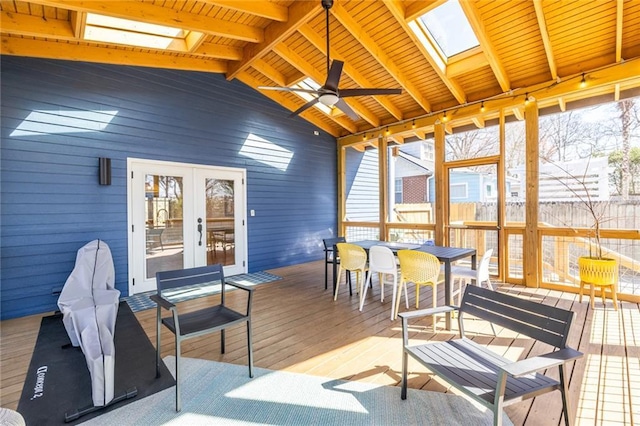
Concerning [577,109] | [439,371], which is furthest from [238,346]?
[577,109]

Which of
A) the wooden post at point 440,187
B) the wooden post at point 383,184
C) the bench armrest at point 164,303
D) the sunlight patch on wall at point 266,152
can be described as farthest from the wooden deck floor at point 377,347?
the sunlight patch on wall at point 266,152

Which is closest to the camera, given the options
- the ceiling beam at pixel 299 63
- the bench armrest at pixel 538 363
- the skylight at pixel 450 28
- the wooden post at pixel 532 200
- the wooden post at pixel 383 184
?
the bench armrest at pixel 538 363

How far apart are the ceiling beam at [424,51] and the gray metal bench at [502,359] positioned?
3.44 m

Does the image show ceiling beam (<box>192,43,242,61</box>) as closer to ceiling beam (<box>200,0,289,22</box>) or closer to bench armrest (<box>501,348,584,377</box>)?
ceiling beam (<box>200,0,289,22</box>)

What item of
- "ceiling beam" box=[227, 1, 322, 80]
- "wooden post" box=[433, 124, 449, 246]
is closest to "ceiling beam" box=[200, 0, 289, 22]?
"ceiling beam" box=[227, 1, 322, 80]

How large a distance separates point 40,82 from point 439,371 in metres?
5.61

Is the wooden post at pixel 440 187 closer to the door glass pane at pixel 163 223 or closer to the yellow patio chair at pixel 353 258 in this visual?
the yellow patio chair at pixel 353 258

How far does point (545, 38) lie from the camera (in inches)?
155

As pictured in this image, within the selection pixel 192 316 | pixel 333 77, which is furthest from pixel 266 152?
pixel 192 316

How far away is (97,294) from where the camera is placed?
305 centimetres

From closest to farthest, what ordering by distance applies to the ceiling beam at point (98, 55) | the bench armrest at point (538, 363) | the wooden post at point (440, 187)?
the bench armrest at point (538, 363) < the ceiling beam at point (98, 55) < the wooden post at point (440, 187)

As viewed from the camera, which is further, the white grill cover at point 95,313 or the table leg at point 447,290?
the table leg at point 447,290

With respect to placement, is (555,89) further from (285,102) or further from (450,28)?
(285,102)

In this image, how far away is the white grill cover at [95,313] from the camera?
6.59 ft
